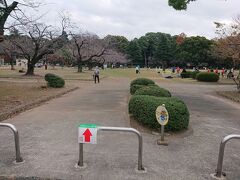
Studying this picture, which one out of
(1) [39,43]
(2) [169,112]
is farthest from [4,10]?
(1) [39,43]

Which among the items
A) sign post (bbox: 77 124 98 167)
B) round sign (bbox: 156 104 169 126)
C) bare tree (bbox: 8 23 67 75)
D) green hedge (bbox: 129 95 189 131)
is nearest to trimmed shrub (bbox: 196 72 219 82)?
bare tree (bbox: 8 23 67 75)

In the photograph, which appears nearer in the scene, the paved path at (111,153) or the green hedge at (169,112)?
the paved path at (111,153)

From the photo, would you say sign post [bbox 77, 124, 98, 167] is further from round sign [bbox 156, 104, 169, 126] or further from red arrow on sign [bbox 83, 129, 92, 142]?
round sign [bbox 156, 104, 169, 126]

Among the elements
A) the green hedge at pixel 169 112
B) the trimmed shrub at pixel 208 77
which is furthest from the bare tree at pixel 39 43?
Answer: the green hedge at pixel 169 112

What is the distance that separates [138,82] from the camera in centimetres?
1560

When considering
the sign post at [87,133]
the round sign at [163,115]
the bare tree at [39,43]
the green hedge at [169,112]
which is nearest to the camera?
the sign post at [87,133]

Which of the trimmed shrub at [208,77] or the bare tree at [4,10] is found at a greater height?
the bare tree at [4,10]

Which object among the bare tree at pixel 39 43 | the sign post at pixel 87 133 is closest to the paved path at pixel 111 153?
the sign post at pixel 87 133

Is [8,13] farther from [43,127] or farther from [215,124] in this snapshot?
[215,124]

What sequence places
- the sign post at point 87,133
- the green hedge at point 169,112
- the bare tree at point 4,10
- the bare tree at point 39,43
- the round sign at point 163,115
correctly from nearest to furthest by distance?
1. the sign post at point 87,133
2. the round sign at point 163,115
3. the green hedge at point 169,112
4. the bare tree at point 4,10
5. the bare tree at point 39,43

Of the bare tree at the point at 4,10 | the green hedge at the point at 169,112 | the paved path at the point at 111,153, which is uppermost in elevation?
the bare tree at the point at 4,10

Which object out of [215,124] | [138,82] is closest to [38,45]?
[138,82]

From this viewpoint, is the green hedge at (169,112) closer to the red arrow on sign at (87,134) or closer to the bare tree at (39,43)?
the red arrow on sign at (87,134)

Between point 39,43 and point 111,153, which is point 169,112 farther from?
point 39,43
